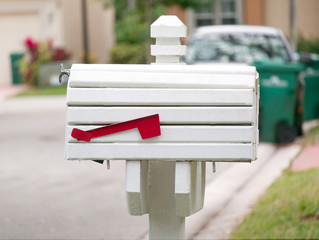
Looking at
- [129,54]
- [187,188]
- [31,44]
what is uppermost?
[187,188]

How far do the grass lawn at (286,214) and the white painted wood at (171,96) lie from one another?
251cm


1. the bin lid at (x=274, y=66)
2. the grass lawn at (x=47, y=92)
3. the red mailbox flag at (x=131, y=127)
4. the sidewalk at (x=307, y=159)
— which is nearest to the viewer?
the red mailbox flag at (x=131, y=127)

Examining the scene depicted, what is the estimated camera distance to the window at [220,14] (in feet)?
102

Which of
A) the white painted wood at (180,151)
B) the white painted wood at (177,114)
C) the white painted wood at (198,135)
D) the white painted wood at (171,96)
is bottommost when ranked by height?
the white painted wood at (180,151)

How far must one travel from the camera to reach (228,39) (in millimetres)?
13406

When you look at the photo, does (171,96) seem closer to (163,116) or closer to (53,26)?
(163,116)

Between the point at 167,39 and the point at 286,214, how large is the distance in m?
3.05

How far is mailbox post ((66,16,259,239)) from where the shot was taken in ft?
10.7

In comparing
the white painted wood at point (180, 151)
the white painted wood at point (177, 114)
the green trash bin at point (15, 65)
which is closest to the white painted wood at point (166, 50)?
the white painted wood at point (177, 114)

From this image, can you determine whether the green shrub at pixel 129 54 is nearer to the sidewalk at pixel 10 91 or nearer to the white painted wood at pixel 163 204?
the sidewalk at pixel 10 91

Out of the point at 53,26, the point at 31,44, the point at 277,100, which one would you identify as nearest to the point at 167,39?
the point at 277,100

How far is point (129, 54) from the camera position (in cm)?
2714

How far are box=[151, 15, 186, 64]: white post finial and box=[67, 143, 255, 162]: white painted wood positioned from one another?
517mm

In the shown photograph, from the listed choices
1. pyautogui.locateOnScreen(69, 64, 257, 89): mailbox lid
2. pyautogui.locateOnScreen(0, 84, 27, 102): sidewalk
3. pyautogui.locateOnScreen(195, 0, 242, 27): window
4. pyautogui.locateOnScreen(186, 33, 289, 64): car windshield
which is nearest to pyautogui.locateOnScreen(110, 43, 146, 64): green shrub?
pyautogui.locateOnScreen(0, 84, 27, 102): sidewalk
